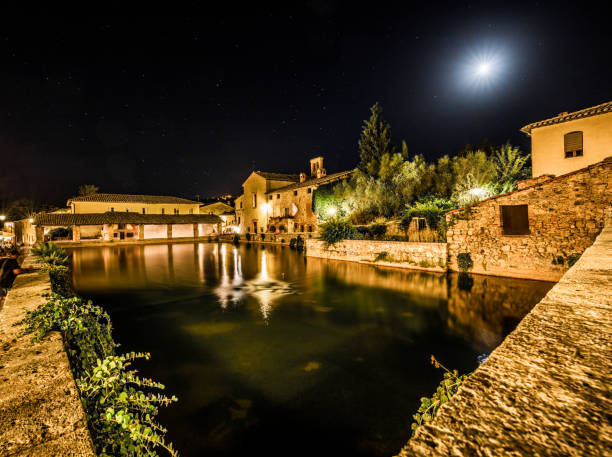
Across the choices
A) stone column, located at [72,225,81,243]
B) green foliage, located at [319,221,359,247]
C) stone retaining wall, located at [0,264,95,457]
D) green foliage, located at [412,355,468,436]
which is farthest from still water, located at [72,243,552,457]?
stone column, located at [72,225,81,243]

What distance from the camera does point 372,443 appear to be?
9.87 ft

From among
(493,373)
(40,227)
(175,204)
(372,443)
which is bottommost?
(372,443)

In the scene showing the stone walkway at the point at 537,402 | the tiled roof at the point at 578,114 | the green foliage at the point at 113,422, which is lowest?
the green foliage at the point at 113,422

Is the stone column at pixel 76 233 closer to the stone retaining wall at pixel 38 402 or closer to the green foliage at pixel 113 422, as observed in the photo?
the stone retaining wall at pixel 38 402

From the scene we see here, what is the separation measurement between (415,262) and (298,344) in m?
8.73

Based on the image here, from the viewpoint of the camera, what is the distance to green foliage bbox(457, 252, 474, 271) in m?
11.0

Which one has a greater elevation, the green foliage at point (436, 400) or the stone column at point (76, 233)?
the stone column at point (76, 233)

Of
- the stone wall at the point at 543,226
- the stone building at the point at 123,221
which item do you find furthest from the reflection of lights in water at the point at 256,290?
the stone building at the point at 123,221

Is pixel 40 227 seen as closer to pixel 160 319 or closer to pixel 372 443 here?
pixel 160 319

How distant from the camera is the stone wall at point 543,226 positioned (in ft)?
28.7

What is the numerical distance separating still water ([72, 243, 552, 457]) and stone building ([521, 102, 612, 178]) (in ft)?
27.5

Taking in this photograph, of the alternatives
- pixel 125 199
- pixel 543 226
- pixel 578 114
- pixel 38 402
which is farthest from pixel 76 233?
pixel 578 114

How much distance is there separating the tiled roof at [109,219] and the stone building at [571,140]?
121 feet

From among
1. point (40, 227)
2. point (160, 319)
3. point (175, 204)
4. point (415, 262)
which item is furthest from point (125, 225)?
point (415, 262)
